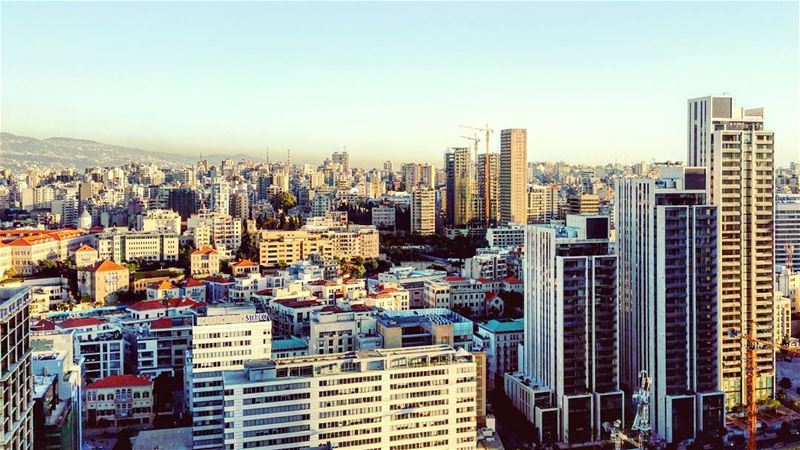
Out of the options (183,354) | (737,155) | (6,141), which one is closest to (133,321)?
(183,354)

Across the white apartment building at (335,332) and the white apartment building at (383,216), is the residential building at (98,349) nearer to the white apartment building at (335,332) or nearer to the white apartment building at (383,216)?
the white apartment building at (335,332)

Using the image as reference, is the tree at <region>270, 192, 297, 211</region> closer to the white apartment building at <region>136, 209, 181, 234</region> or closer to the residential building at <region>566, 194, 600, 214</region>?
the white apartment building at <region>136, 209, 181, 234</region>

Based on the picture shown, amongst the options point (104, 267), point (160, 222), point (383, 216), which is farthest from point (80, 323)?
point (383, 216)

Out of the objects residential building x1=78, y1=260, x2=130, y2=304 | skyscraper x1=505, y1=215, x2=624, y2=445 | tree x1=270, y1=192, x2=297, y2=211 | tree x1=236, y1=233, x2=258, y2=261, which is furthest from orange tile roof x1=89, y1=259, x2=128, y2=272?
tree x1=270, y1=192, x2=297, y2=211

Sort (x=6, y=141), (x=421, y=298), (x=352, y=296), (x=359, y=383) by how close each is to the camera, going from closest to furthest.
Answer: (x=359, y=383) → (x=352, y=296) → (x=421, y=298) → (x=6, y=141)

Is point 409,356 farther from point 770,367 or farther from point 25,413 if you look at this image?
point 770,367

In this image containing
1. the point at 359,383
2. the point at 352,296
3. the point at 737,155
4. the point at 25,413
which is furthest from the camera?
the point at 352,296
